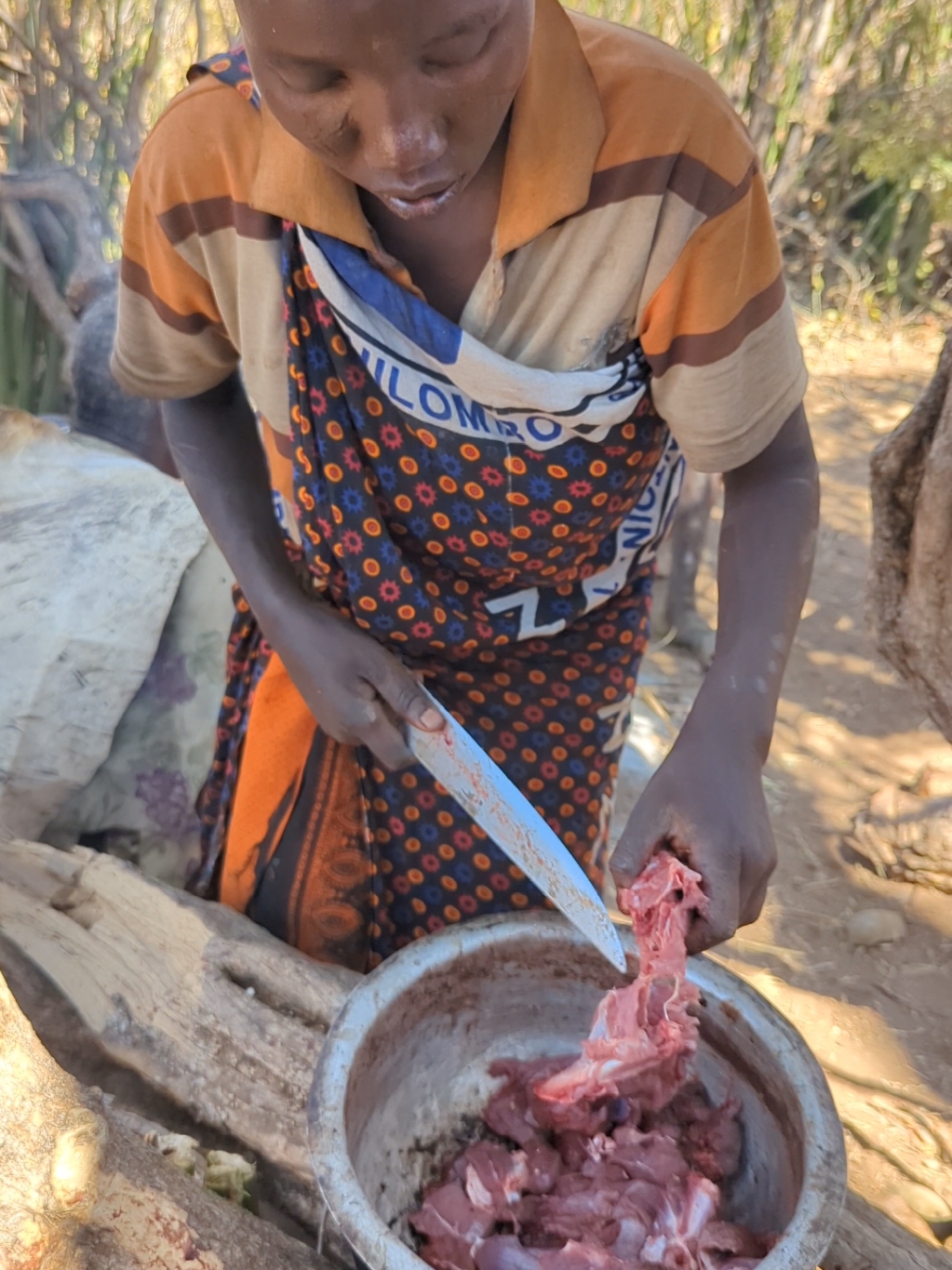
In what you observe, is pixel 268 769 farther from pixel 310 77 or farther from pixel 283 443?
pixel 310 77

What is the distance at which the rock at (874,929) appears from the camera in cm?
266

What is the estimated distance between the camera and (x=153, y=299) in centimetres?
155

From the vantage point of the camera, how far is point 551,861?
1.32m

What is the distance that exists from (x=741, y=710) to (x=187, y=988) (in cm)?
88

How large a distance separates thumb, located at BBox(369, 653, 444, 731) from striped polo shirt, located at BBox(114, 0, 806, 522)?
443mm

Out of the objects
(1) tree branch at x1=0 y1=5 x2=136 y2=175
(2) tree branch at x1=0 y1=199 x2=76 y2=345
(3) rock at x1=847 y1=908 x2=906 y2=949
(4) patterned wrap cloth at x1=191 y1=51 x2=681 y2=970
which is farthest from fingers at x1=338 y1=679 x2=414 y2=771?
(1) tree branch at x1=0 y1=5 x2=136 y2=175

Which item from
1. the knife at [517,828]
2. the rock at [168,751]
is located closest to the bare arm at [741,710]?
the knife at [517,828]

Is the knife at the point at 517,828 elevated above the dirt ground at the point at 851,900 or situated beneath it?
elevated above

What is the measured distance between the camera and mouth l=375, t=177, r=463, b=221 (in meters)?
1.11

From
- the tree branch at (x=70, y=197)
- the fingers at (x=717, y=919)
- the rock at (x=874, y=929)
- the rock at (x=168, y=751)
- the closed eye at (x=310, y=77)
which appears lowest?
the rock at (x=874, y=929)

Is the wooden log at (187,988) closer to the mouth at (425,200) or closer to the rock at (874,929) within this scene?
the mouth at (425,200)

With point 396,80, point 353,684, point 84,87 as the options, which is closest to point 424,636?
point 353,684

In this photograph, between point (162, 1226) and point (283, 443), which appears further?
point (283, 443)

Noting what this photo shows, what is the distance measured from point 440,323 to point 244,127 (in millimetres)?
342
